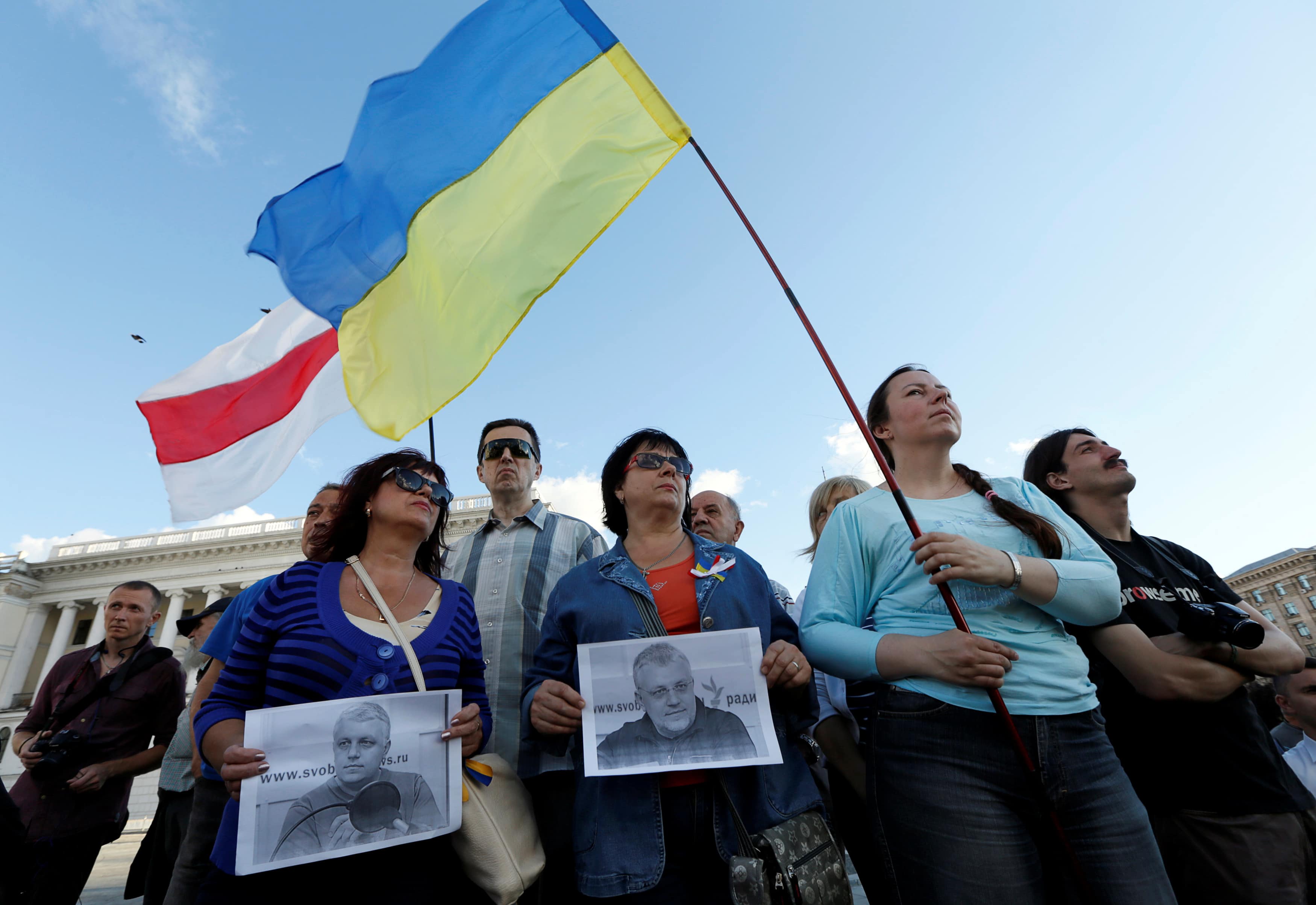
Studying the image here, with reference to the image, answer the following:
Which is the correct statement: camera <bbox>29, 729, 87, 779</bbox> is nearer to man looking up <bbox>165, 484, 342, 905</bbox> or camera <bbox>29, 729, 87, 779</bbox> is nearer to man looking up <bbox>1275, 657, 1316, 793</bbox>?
man looking up <bbox>165, 484, 342, 905</bbox>

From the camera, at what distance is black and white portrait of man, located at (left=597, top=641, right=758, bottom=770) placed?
1768 mm

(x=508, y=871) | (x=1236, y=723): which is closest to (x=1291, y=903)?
(x=1236, y=723)

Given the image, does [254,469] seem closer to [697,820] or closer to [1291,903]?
[697,820]

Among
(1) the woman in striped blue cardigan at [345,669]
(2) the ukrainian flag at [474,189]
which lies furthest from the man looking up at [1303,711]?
(2) the ukrainian flag at [474,189]

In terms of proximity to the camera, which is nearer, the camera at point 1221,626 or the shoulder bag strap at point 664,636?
the shoulder bag strap at point 664,636

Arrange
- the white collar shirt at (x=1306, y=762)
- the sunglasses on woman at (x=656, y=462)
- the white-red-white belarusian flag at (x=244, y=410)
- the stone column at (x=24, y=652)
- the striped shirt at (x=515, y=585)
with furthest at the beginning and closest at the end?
the stone column at (x=24, y=652)
the white-red-white belarusian flag at (x=244, y=410)
the white collar shirt at (x=1306, y=762)
the striped shirt at (x=515, y=585)
the sunglasses on woman at (x=656, y=462)

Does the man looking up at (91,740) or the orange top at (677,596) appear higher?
the man looking up at (91,740)

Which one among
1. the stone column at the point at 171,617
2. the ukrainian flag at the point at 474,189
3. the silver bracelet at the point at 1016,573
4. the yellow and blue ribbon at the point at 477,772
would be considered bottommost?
the yellow and blue ribbon at the point at 477,772

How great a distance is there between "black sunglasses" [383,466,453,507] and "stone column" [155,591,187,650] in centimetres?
4304

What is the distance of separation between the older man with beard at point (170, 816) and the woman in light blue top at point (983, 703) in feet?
11.4

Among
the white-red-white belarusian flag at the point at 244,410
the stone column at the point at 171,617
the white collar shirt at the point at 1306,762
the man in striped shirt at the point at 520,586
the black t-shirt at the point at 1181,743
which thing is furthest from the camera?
the stone column at the point at 171,617

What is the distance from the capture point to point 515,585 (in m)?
3.01

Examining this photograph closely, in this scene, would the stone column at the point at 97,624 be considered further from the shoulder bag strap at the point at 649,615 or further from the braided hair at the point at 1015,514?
the braided hair at the point at 1015,514

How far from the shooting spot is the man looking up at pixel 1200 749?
83.0 inches
